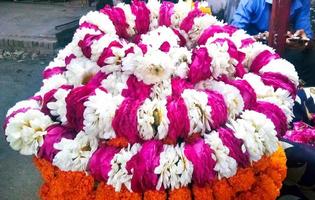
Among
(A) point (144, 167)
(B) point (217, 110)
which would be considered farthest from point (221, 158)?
(A) point (144, 167)

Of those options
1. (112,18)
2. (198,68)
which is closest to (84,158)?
(198,68)

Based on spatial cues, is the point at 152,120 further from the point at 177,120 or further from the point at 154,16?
the point at 154,16

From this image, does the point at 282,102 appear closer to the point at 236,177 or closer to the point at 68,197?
the point at 236,177

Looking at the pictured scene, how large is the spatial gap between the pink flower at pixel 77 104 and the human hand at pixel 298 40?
1.76 metres

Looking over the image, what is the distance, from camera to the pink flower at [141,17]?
234 cm

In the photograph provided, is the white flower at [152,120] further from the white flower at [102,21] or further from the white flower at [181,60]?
the white flower at [102,21]

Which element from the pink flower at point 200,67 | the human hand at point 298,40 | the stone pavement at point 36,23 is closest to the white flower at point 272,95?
the pink flower at point 200,67

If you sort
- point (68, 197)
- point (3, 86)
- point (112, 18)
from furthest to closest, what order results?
1. point (3, 86)
2. point (112, 18)
3. point (68, 197)

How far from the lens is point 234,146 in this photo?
1.78 metres

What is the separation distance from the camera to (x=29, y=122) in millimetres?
1938

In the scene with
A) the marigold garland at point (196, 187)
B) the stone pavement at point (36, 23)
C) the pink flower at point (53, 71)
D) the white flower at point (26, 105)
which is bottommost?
the stone pavement at point (36, 23)

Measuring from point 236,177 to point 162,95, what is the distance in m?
0.43

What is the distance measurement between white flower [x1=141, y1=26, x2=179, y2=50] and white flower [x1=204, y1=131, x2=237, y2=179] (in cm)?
47

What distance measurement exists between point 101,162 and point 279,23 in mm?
1737
